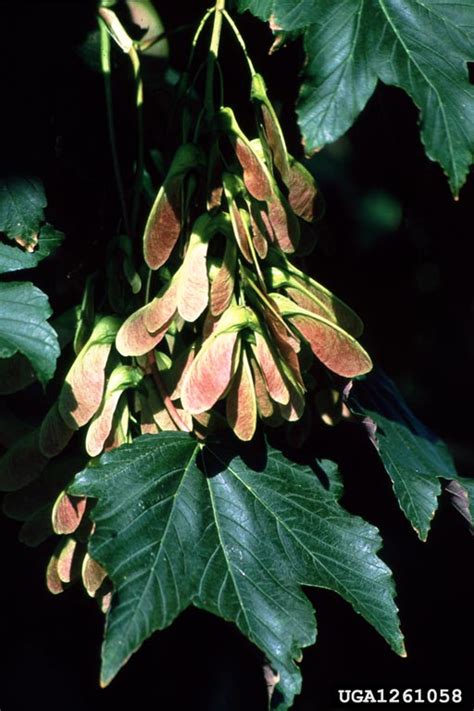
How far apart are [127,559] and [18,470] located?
9.5 inches

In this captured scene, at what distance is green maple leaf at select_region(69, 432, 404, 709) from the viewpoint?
113cm

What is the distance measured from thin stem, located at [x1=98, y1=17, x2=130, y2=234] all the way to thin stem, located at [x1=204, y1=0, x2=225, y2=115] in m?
0.17

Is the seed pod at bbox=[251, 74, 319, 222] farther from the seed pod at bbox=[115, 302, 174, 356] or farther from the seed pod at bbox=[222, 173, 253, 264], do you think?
the seed pod at bbox=[115, 302, 174, 356]

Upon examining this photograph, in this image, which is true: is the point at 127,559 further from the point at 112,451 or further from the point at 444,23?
the point at 444,23

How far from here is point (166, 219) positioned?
47.1 inches

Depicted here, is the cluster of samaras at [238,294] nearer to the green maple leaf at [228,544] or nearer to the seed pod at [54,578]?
the green maple leaf at [228,544]

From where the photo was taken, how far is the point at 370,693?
2.15 meters

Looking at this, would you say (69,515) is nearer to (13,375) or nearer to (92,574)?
(92,574)

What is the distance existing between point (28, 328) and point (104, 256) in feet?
0.69

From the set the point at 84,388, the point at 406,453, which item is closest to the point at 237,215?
the point at 84,388

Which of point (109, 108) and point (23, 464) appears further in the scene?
point (109, 108)

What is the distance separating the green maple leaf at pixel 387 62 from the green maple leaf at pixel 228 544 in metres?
0.44

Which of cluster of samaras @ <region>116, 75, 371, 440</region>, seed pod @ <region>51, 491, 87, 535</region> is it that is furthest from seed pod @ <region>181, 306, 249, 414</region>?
seed pod @ <region>51, 491, 87, 535</region>

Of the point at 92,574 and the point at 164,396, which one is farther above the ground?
the point at 164,396
